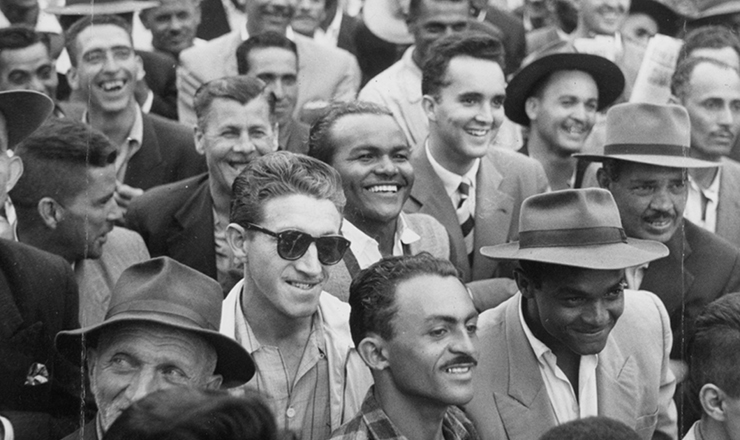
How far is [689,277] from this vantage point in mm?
5883

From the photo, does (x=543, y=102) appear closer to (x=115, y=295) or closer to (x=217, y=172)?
(x=217, y=172)

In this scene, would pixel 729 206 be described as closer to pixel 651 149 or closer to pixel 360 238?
pixel 651 149

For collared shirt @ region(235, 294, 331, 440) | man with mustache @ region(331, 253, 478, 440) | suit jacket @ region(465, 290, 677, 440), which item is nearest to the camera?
man with mustache @ region(331, 253, 478, 440)

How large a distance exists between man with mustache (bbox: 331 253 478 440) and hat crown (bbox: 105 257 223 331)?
477mm

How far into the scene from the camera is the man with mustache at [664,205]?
5.84m

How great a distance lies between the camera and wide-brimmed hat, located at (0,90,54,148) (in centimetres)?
496

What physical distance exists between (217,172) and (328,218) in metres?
1.41

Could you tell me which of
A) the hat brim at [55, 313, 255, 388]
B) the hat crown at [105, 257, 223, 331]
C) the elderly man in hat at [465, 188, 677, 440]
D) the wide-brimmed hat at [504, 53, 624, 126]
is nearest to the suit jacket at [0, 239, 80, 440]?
the hat brim at [55, 313, 255, 388]

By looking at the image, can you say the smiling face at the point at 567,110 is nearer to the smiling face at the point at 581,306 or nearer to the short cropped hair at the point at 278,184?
the smiling face at the point at 581,306

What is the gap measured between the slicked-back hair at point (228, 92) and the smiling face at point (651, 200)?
5.24 ft

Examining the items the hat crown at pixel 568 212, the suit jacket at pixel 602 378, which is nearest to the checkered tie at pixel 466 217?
the suit jacket at pixel 602 378

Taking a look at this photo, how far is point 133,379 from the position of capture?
420 centimetres

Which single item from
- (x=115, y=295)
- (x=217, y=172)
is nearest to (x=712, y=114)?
(x=217, y=172)

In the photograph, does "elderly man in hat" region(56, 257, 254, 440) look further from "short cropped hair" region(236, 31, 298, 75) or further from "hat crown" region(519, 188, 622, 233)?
"short cropped hair" region(236, 31, 298, 75)
